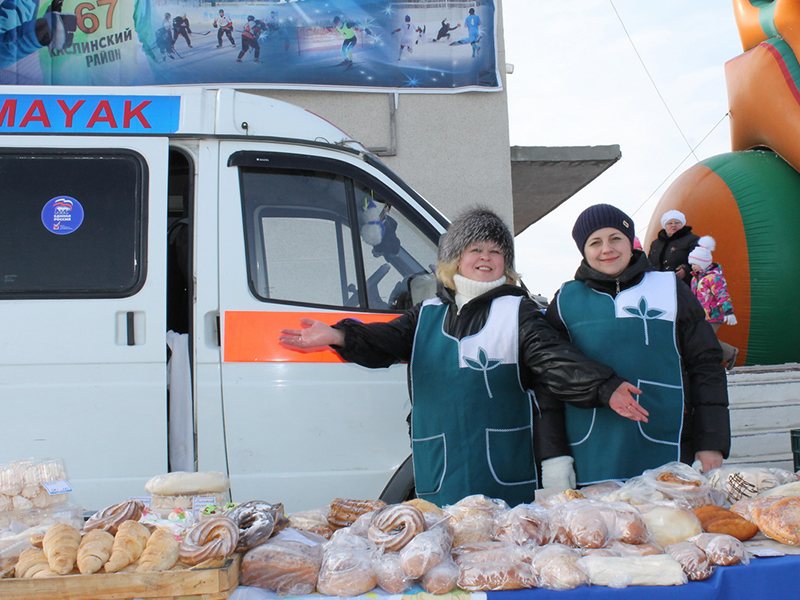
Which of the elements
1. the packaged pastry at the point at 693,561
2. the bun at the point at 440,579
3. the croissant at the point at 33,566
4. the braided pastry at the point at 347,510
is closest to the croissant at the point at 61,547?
the croissant at the point at 33,566

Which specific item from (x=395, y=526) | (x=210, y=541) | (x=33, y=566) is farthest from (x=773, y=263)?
(x=33, y=566)

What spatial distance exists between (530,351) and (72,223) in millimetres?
2202

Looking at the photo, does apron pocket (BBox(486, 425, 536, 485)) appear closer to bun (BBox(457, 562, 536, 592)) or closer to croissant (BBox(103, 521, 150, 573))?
bun (BBox(457, 562, 536, 592))

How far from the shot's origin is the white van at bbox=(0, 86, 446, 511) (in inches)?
122

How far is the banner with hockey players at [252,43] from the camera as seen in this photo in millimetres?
7324

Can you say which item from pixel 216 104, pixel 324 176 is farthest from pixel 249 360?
pixel 216 104

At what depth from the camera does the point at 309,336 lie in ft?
7.69

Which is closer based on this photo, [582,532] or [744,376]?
[582,532]

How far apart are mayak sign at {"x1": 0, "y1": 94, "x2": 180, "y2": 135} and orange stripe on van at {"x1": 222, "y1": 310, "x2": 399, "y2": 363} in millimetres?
993

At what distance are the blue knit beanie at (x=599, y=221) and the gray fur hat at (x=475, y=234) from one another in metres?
0.28

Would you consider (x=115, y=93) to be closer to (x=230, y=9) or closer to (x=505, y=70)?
(x=230, y=9)

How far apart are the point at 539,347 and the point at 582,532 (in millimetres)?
881

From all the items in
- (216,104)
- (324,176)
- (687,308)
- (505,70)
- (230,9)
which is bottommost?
(687,308)

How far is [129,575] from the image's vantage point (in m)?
1.45
